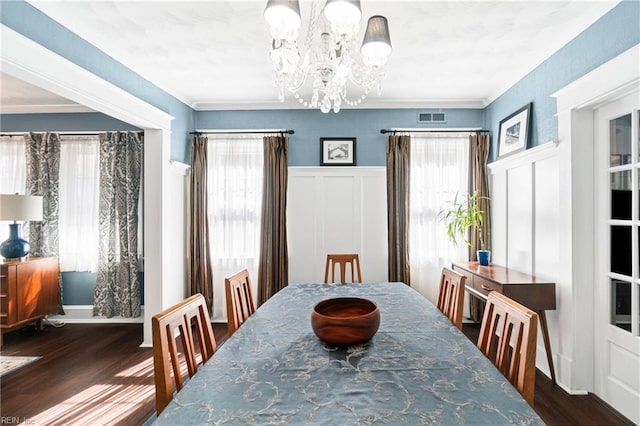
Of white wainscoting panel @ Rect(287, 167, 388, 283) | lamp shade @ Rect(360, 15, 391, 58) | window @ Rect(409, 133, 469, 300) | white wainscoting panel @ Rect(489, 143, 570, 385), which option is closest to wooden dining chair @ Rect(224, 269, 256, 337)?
lamp shade @ Rect(360, 15, 391, 58)

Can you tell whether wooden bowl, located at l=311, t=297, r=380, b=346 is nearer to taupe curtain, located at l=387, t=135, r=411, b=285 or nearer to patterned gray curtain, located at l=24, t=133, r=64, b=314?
taupe curtain, located at l=387, t=135, r=411, b=285

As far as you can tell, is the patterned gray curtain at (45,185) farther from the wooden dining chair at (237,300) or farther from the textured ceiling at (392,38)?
the wooden dining chair at (237,300)

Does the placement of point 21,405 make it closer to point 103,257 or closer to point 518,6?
point 103,257

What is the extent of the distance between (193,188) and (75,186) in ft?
5.07

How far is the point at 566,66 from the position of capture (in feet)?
8.02

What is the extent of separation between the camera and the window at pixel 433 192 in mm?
3766

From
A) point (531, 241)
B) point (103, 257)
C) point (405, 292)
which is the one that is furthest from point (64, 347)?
point (531, 241)

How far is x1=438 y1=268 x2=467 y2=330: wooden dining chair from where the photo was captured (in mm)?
1845

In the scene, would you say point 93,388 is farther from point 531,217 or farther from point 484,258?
point 531,217

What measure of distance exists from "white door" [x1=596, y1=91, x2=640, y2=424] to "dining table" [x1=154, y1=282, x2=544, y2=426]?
1.47 m

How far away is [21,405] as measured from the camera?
2.25 m

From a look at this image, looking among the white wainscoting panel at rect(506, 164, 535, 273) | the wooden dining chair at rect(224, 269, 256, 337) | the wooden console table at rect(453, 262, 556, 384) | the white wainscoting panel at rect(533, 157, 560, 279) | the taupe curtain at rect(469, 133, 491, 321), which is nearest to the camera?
the wooden dining chair at rect(224, 269, 256, 337)

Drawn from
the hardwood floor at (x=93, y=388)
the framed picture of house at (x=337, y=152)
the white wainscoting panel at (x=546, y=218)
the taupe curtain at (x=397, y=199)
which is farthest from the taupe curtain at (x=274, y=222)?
the white wainscoting panel at (x=546, y=218)

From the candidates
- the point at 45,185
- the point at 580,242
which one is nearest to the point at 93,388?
the point at 45,185
